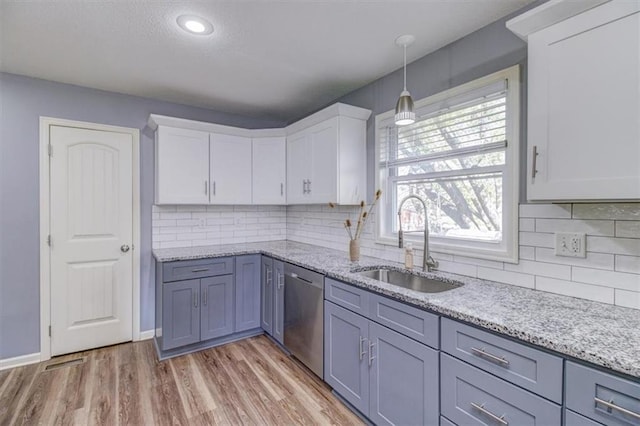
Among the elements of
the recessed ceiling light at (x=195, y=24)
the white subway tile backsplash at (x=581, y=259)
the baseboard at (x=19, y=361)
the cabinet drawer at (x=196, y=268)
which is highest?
the recessed ceiling light at (x=195, y=24)

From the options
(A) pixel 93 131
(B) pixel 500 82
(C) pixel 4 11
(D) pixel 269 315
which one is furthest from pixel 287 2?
(D) pixel 269 315

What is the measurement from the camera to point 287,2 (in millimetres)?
1695

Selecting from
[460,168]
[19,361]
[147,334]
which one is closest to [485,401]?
[460,168]

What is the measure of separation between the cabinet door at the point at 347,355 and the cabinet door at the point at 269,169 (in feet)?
5.30

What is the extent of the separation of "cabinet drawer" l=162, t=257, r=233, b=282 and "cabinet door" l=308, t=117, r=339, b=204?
1005 mm

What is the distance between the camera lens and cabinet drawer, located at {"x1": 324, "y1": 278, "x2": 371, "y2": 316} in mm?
1874

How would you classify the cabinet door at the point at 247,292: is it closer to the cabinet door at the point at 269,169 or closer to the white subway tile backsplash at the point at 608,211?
the cabinet door at the point at 269,169

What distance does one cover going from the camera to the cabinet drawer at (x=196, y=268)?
2.68 metres

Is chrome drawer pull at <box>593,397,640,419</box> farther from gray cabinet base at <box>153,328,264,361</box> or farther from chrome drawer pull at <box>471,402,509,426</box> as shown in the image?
gray cabinet base at <box>153,328,264,361</box>

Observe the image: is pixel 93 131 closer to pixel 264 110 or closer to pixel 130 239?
pixel 130 239

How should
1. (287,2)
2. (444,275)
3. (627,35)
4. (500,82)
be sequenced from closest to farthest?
(627,35)
(287,2)
(500,82)
(444,275)

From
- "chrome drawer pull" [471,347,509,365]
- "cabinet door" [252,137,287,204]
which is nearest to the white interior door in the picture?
"cabinet door" [252,137,287,204]

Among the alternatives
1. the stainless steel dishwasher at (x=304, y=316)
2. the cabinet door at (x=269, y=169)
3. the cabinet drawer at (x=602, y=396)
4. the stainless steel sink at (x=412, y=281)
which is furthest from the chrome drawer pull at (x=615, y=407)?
the cabinet door at (x=269, y=169)

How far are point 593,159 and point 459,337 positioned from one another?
91 cm
